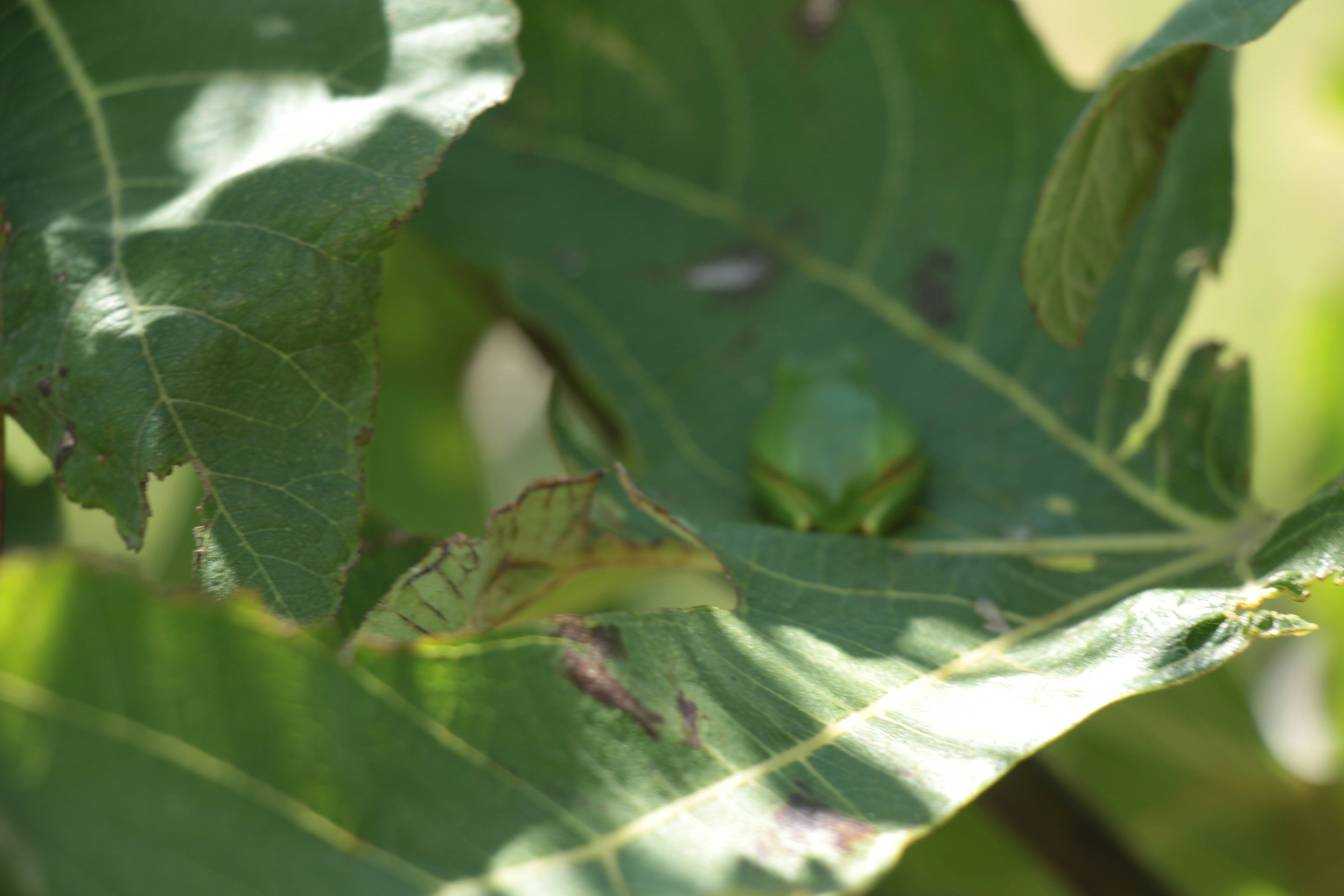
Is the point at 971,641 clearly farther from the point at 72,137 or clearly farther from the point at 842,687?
the point at 72,137

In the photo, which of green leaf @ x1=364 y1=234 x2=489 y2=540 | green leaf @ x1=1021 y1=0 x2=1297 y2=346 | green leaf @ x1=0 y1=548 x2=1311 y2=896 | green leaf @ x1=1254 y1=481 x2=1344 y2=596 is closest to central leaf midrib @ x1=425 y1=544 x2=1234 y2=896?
green leaf @ x1=0 y1=548 x2=1311 y2=896

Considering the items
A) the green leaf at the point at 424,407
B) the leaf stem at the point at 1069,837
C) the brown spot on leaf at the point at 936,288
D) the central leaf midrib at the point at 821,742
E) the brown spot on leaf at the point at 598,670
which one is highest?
the brown spot on leaf at the point at 936,288

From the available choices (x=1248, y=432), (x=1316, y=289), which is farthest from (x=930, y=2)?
(x=1316, y=289)

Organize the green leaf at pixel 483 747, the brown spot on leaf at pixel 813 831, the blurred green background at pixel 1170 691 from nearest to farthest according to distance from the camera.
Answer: the green leaf at pixel 483 747 → the brown spot on leaf at pixel 813 831 → the blurred green background at pixel 1170 691

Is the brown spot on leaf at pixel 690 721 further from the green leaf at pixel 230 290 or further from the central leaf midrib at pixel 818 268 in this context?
the central leaf midrib at pixel 818 268

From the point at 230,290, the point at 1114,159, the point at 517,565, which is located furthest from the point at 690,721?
the point at 1114,159

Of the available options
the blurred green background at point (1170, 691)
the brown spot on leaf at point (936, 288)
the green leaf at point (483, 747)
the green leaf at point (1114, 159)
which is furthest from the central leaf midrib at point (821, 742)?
the blurred green background at point (1170, 691)

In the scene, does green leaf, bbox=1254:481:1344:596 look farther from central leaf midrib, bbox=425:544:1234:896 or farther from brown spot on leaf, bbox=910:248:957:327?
brown spot on leaf, bbox=910:248:957:327
